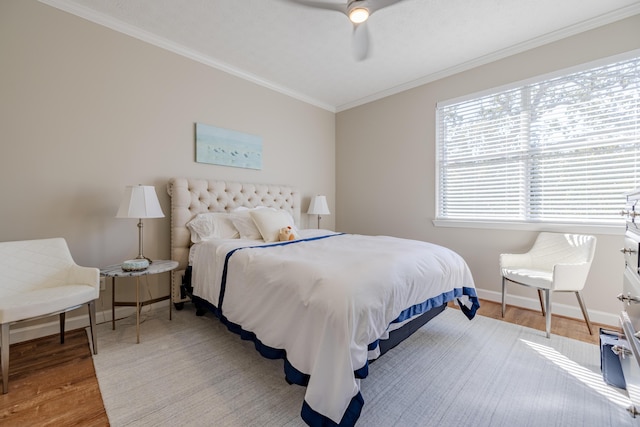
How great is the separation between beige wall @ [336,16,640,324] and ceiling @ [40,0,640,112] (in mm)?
163

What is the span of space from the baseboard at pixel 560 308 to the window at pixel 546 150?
34.1 inches

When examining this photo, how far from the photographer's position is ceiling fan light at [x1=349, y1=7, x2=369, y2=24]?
193 centimetres

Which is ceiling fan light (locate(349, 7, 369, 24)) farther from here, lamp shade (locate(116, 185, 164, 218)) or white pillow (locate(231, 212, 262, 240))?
lamp shade (locate(116, 185, 164, 218))

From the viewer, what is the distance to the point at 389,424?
A: 4.44 feet

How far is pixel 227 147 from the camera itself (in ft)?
11.1

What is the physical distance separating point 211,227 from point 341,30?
2.39 m

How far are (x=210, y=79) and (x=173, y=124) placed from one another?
761mm

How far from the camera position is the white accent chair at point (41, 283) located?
64.3 inches

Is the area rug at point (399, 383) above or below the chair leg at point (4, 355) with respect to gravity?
Result: below

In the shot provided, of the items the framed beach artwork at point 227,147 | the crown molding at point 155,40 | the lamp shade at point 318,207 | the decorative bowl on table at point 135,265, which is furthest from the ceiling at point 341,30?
the decorative bowl on table at point 135,265

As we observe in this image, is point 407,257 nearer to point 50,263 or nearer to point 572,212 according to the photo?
point 572,212

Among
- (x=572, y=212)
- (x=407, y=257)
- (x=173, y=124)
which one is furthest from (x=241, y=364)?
(x=572, y=212)

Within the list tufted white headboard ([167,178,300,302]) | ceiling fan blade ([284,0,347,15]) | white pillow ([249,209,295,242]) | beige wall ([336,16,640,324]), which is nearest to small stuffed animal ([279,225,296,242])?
white pillow ([249,209,295,242])

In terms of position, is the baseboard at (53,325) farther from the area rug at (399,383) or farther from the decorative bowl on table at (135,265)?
the decorative bowl on table at (135,265)
